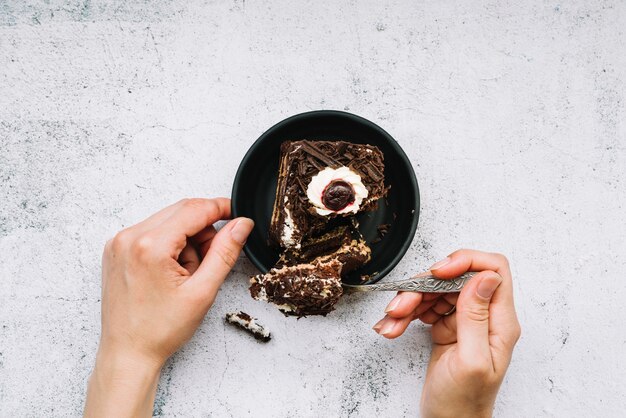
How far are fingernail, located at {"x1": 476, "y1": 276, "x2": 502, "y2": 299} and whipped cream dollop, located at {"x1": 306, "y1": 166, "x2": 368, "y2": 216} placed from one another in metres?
0.60

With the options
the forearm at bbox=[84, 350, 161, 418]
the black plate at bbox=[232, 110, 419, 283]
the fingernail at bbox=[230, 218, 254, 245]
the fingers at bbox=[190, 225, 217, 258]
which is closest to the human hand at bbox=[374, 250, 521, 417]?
the black plate at bbox=[232, 110, 419, 283]

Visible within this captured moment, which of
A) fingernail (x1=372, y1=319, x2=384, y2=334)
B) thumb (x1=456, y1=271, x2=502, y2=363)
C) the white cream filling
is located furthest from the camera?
the white cream filling

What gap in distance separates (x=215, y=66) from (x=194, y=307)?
1.20 metres

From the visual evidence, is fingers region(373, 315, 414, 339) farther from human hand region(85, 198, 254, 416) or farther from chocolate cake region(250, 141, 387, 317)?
human hand region(85, 198, 254, 416)

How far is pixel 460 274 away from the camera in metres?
2.47

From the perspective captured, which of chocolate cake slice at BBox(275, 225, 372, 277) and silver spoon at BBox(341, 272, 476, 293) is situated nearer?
silver spoon at BBox(341, 272, 476, 293)

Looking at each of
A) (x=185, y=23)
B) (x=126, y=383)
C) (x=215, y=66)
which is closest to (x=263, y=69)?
(x=215, y=66)

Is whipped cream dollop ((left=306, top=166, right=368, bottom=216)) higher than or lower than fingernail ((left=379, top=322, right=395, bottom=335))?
higher

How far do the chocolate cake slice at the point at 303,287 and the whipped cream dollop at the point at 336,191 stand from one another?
0.25m

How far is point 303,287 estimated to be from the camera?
95.7 inches

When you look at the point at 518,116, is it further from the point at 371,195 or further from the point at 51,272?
the point at 51,272

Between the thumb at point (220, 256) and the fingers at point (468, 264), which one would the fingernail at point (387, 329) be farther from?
the thumb at point (220, 256)

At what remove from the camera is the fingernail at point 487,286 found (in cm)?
232

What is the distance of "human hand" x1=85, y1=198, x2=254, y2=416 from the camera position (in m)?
2.40
